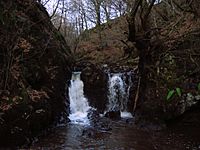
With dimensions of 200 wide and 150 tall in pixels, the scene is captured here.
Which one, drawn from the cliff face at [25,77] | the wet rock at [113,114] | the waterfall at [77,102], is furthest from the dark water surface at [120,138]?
the waterfall at [77,102]

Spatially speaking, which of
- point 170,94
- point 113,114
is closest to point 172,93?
point 170,94

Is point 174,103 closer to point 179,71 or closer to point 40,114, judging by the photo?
point 179,71

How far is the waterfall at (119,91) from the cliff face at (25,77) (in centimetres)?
253

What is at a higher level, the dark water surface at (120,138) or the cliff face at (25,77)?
the cliff face at (25,77)

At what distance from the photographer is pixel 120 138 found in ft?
34.2

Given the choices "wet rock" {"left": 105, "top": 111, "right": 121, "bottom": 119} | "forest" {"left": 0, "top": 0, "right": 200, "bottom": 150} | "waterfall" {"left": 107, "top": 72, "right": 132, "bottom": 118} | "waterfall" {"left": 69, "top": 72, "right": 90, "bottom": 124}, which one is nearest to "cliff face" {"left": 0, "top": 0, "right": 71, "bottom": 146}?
"forest" {"left": 0, "top": 0, "right": 200, "bottom": 150}

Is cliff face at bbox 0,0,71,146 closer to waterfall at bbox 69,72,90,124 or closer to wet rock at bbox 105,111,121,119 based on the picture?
waterfall at bbox 69,72,90,124

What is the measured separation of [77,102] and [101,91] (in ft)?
4.37

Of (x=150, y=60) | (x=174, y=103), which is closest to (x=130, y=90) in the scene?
(x=150, y=60)

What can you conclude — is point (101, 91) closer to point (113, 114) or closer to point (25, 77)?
point (113, 114)

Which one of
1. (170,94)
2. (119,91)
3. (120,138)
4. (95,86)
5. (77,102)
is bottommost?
(120,138)

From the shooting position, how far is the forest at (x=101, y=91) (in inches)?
381

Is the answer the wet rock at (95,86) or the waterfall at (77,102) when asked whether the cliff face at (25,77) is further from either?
the wet rock at (95,86)

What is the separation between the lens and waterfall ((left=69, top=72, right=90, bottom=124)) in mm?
13705
